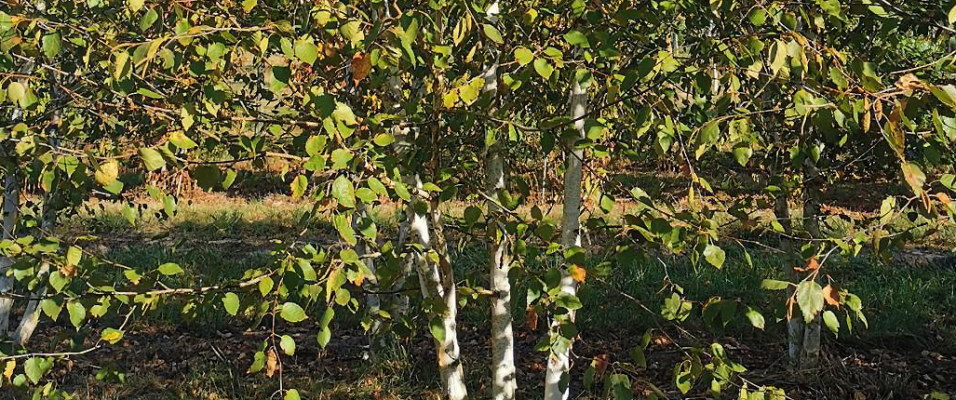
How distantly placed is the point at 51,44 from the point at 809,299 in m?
1.71

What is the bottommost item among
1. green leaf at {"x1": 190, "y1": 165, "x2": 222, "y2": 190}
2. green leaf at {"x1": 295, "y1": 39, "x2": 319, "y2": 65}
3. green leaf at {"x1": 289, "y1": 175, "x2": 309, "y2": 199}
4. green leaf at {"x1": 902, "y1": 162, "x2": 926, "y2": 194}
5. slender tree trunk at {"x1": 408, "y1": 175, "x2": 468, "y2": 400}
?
slender tree trunk at {"x1": 408, "y1": 175, "x2": 468, "y2": 400}

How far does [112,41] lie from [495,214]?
1277 mm

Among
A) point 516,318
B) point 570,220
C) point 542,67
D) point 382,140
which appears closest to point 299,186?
point 382,140

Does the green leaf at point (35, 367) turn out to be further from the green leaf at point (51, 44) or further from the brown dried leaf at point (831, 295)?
the brown dried leaf at point (831, 295)

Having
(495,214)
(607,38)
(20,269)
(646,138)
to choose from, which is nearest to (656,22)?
(607,38)

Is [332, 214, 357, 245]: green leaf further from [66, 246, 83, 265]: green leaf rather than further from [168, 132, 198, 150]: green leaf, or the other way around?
[66, 246, 83, 265]: green leaf

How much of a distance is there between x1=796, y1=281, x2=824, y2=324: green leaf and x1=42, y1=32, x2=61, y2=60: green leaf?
167 cm

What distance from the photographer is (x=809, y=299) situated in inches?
66.3

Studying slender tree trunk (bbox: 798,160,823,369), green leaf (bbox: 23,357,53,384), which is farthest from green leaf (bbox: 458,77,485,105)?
slender tree trunk (bbox: 798,160,823,369)

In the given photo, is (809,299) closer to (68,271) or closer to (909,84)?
(909,84)

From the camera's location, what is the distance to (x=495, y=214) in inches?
89.6

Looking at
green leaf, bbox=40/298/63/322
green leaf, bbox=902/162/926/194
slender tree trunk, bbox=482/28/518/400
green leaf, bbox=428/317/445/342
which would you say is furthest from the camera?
slender tree trunk, bbox=482/28/518/400

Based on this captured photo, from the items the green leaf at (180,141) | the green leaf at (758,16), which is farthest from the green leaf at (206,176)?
Answer: the green leaf at (758,16)

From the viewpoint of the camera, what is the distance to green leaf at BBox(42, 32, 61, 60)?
6.06ft
